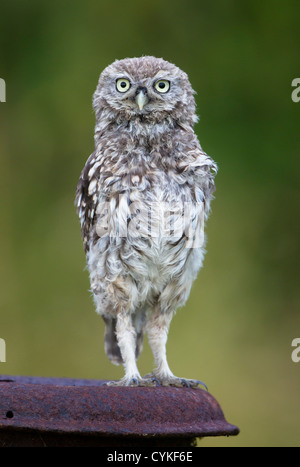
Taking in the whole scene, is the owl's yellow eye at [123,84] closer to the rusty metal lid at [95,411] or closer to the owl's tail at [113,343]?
the owl's tail at [113,343]

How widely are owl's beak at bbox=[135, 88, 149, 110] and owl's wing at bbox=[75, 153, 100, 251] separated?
11.2 inches

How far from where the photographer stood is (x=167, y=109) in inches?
99.7

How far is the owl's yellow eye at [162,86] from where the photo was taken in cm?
251

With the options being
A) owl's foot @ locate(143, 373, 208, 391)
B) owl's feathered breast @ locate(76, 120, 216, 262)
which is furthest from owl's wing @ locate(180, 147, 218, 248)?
owl's foot @ locate(143, 373, 208, 391)

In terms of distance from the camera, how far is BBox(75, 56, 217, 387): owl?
98.2 inches

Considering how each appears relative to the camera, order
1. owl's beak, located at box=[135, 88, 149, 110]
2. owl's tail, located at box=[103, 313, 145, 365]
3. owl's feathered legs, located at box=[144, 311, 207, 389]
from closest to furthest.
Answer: owl's beak, located at box=[135, 88, 149, 110]
owl's feathered legs, located at box=[144, 311, 207, 389]
owl's tail, located at box=[103, 313, 145, 365]

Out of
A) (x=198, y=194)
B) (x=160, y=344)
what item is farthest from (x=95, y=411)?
(x=198, y=194)

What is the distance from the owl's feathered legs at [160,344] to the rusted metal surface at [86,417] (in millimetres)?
574

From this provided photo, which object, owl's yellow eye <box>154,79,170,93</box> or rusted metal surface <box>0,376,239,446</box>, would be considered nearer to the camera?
rusted metal surface <box>0,376,239,446</box>

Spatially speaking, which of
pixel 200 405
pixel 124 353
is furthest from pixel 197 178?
pixel 200 405

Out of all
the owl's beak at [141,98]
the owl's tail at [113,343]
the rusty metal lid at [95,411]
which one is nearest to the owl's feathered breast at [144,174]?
the owl's beak at [141,98]

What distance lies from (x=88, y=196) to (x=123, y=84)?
42cm

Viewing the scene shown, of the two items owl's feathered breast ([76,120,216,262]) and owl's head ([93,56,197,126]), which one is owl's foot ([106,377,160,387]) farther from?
owl's head ([93,56,197,126])

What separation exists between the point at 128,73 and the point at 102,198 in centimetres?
44
